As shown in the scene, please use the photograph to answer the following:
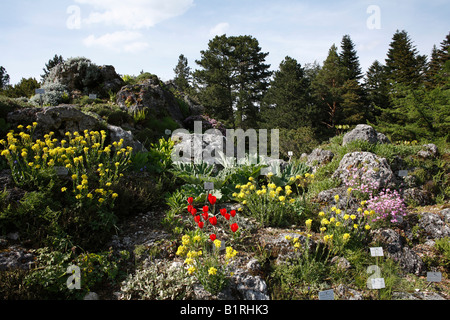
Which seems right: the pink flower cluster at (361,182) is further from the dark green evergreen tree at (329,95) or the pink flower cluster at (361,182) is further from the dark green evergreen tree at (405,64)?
the dark green evergreen tree at (405,64)

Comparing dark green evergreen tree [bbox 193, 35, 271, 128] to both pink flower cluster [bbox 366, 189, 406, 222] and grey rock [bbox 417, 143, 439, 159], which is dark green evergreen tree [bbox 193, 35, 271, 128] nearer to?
grey rock [bbox 417, 143, 439, 159]

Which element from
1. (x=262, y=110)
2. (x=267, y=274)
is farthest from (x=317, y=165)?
(x=262, y=110)

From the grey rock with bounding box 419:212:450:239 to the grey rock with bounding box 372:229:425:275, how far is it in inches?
30.7

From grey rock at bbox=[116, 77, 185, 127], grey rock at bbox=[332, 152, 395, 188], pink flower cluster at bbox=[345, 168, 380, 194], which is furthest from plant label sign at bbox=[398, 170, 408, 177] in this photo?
grey rock at bbox=[116, 77, 185, 127]

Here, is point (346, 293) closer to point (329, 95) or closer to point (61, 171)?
point (61, 171)

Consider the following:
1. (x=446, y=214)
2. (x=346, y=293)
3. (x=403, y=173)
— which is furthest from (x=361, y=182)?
(x=346, y=293)

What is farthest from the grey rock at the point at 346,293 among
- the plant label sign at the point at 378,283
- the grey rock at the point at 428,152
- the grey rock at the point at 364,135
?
the grey rock at the point at 428,152

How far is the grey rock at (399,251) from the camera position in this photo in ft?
13.1

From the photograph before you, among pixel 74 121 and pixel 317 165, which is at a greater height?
pixel 74 121

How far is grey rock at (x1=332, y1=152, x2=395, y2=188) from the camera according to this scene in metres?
5.52

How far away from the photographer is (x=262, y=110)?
1003 inches

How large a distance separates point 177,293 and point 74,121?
5175 millimetres

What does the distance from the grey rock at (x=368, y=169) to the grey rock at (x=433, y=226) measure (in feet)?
3.02
